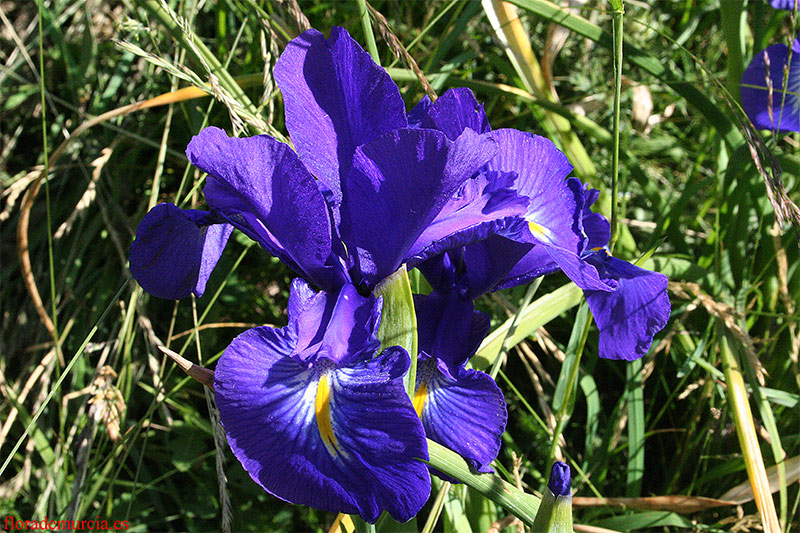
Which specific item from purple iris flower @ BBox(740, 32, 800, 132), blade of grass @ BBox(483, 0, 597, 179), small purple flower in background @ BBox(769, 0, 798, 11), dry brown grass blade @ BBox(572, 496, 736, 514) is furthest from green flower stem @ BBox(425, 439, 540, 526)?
small purple flower in background @ BBox(769, 0, 798, 11)

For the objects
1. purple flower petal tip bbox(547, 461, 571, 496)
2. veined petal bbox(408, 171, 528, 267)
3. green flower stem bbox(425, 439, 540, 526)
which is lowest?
green flower stem bbox(425, 439, 540, 526)

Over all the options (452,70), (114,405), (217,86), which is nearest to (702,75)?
(452,70)

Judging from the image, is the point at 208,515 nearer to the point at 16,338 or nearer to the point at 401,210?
the point at 16,338

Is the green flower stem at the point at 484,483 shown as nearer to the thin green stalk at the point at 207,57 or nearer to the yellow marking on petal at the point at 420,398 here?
the yellow marking on petal at the point at 420,398

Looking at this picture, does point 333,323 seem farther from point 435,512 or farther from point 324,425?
point 435,512

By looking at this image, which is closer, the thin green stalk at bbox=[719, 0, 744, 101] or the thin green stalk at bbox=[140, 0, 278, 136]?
the thin green stalk at bbox=[140, 0, 278, 136]

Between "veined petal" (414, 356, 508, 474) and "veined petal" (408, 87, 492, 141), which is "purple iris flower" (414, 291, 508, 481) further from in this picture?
"veined petal" (408, 87, 492, 141)
